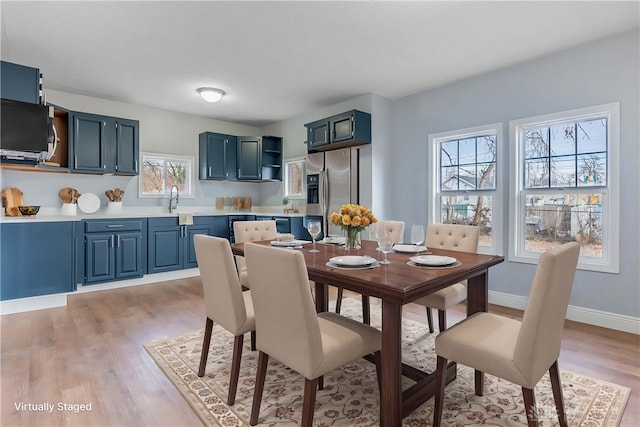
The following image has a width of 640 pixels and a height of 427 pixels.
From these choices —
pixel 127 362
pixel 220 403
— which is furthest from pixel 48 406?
pixel 220 403

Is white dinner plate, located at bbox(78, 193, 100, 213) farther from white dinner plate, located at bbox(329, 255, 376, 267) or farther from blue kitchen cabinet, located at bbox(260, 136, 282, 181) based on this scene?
white dinner plate, located at bbox(329, 255, 376, 267)

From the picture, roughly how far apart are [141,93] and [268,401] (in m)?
4.30

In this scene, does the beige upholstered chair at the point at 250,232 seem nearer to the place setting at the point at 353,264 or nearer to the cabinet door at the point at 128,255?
the place setting at the point at 353,264

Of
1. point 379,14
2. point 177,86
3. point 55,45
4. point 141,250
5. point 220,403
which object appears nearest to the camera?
point 220,403

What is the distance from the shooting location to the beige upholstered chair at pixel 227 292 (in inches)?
71.4

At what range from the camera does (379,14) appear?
2643mm

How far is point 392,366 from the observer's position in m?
1.47

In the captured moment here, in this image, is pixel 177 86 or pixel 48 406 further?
pixel 177 86

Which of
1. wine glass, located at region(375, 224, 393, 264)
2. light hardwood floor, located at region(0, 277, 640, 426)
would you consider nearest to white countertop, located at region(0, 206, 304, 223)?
light hardwood floor, located at region(0, 277, 640, 426)

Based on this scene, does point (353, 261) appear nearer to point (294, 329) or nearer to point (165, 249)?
point (294, 329)

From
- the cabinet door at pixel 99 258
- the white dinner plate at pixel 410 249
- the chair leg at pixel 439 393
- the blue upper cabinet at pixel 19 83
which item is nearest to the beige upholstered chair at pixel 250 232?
the white dinner plate at pixel 410 249

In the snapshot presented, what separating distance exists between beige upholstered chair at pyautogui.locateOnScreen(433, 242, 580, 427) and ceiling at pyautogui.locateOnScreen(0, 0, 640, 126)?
2.13 m

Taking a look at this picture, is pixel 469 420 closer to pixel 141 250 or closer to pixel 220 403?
pixel 220 403

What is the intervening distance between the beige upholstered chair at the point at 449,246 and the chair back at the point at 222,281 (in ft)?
4.21
